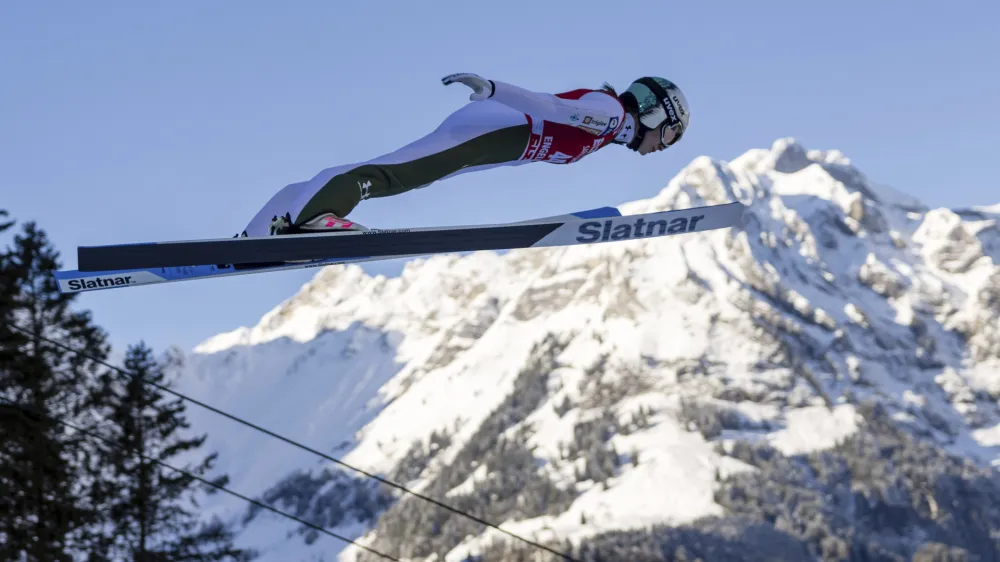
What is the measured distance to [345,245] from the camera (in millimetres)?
6738

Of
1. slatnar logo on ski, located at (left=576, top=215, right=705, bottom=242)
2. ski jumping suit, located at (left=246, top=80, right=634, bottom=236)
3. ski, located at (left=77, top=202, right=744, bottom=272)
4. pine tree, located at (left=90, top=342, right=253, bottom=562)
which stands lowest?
ski, located at (left=77, top=202, right=744, bottom=272)

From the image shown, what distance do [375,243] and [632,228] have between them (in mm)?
2341

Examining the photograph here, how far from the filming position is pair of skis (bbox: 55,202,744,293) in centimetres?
623

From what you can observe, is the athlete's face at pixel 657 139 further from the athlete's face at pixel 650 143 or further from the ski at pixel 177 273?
the ski at pixel 177 273

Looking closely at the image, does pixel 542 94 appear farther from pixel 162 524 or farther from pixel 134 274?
pixel 162 524

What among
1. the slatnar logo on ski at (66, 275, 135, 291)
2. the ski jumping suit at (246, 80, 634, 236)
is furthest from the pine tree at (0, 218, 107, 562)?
the ski jumping suit at (246, 80, 634, 236)

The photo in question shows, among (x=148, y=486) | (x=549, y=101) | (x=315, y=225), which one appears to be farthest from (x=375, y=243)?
(x=148, y=486)

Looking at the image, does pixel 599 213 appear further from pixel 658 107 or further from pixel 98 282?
pixel 98 282

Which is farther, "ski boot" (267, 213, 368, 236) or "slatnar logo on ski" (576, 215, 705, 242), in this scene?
"slatnar logo on ski" (576, 215, 705, 242)

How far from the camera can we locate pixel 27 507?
18.0 m

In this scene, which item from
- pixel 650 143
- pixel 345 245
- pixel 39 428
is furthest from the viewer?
pixel 39 428

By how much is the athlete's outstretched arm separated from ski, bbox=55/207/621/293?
693 mm

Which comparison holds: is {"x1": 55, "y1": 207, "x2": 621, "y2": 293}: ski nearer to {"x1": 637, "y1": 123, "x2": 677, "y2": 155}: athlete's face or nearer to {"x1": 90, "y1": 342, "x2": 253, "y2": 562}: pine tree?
{"x1": 637, "y1": 123, "x2": 677, "y2": 155}: athlete's face

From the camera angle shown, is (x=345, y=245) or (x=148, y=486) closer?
(x=345, y=245)
